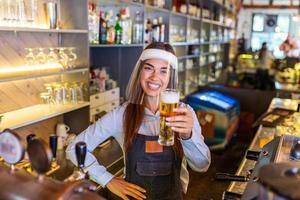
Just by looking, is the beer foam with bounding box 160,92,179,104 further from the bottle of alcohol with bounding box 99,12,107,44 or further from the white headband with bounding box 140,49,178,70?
the bottle of alcohol with bounding box 99,12,107,44

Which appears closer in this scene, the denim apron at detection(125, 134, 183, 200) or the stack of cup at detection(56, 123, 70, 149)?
the denim apron at detection(125, 134, 183, 200)

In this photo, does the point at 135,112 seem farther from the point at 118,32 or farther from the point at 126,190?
the point at 118,32

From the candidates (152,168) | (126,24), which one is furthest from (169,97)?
(126,24)

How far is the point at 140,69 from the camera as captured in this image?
1.87 metres

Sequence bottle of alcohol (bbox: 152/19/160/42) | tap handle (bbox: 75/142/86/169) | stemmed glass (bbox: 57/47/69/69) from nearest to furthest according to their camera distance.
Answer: tap handle (bbox: 75/142/86/169) < stemmed glass (bbox: 57/47/69/69) < bottle of alcohol (bbox: 152/19/160/42)

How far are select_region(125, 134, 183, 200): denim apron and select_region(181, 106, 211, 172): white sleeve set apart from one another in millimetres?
141

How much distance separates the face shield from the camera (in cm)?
183

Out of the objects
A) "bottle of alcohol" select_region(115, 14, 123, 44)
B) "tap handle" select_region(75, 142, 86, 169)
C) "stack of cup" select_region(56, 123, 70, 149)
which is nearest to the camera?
"tap handle" select_region(75, 142, 86, 169)

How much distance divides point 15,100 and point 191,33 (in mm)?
3879

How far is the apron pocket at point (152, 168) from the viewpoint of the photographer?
6.05ft

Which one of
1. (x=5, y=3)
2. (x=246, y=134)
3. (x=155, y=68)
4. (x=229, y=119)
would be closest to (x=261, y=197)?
(x=155, y=68)

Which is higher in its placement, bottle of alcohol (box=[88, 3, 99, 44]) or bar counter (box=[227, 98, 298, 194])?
bottle of alcohol (box=[88, 3, 99, 44])

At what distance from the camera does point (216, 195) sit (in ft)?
13.1

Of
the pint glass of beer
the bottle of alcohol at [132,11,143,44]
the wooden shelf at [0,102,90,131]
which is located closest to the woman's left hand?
the pint glass of beer
